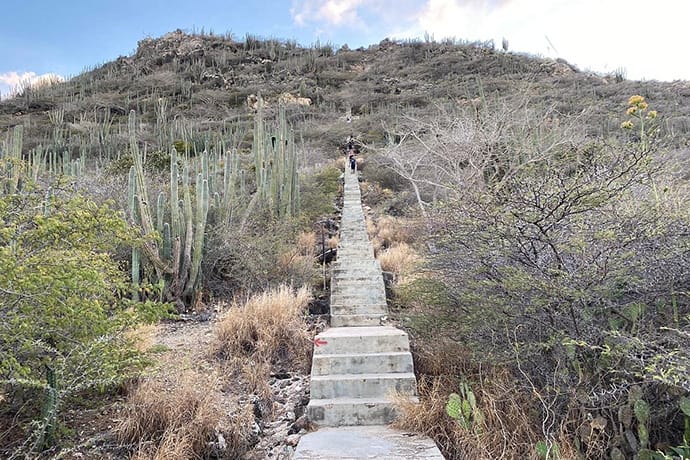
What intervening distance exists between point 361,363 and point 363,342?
1.17 feet

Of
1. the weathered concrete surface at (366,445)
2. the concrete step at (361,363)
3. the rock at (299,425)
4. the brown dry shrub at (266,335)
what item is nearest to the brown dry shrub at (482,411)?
the weathered concrete surface at (366,445)

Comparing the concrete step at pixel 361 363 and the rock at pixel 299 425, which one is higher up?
the concrete step at pixel 361 363

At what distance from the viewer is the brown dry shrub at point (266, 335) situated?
552 centimetres

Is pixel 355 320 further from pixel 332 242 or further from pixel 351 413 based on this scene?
pixel 332 242

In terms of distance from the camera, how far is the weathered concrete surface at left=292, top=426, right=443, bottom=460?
3.55m

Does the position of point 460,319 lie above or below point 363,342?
above

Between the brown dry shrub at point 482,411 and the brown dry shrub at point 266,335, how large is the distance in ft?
5.68

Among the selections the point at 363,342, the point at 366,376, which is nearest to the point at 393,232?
the point at 363,342

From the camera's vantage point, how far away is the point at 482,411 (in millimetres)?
3635

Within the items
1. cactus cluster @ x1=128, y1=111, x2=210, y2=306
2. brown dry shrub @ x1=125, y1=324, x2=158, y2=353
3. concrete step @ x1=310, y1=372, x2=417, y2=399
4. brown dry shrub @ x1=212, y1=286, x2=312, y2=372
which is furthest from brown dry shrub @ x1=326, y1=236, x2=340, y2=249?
concrete step @ x1=310, y1=372, x2=417, y2=399

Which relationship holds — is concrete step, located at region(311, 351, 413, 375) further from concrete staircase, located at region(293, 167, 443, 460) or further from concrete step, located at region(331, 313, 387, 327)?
concrete step, located at region(331, 313, 387, 327)

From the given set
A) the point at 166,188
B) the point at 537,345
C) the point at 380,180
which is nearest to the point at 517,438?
the point at 537,345

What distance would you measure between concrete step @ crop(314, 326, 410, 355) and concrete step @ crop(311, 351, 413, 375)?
0.65ft

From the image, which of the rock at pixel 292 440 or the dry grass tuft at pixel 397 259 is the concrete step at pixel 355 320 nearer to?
the dry grass tuft at pixel 397 259
